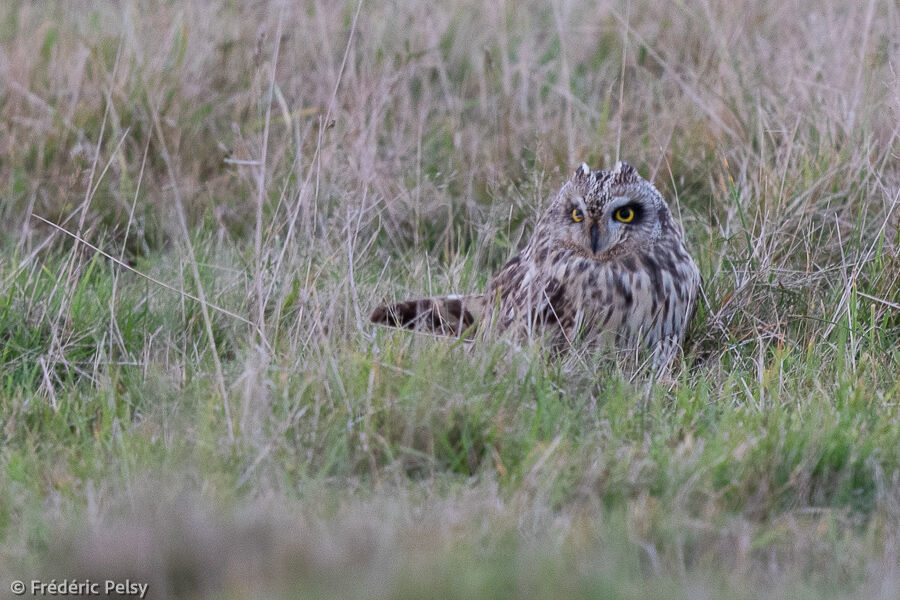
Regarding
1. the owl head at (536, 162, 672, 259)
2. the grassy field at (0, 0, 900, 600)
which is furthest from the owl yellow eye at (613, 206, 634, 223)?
the grassy field at (0, 0, 900, 600)

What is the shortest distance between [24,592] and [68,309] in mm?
1531

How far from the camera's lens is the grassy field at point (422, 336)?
2.10 meters

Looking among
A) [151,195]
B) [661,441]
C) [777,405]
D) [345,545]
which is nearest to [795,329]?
[777,405]

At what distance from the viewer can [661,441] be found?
2.59 meters

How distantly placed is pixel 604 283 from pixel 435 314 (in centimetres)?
52

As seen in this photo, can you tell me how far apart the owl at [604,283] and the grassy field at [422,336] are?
0.58 feet

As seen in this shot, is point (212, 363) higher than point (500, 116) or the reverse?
the reverse

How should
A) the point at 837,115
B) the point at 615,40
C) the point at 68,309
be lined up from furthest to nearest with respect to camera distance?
the point at 615,40, the point at 837,115, the point at 68,309

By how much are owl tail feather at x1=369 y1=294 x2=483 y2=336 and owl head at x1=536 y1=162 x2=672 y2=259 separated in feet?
1.15

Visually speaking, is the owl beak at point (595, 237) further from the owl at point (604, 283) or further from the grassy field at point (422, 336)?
the grassy field at point (422, 336)

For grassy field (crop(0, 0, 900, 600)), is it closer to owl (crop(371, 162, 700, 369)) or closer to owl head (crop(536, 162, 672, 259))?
owl (crop(371, 162, 700, 369))

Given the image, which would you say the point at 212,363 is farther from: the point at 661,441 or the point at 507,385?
the point at 661,441

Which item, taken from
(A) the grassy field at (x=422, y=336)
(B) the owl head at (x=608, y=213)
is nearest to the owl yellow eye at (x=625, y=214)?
(B) the owl head at (x=608, y=213)

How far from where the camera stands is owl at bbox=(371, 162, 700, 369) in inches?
133
